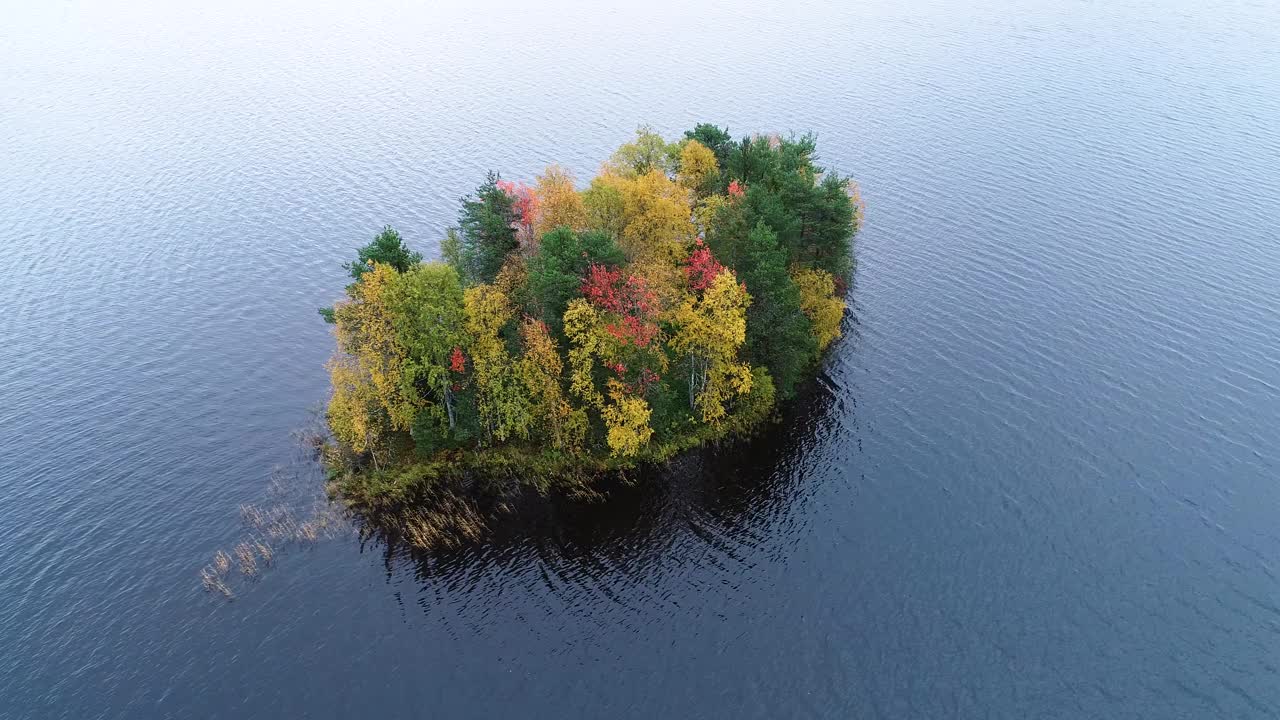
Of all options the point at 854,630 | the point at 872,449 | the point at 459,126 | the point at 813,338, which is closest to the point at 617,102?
the point at 459,126

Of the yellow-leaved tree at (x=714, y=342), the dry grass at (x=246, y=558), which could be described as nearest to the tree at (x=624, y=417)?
the yellow-leaved tree at (x=714, y=342)

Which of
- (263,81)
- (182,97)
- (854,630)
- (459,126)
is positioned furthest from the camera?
(263,81)

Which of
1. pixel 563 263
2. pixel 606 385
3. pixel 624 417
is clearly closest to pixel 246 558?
pixel 606 385

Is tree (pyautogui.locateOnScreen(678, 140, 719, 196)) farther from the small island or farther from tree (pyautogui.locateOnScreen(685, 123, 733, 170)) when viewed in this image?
the small island

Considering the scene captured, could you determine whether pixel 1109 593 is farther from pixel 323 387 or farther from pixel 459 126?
pixel 459 126

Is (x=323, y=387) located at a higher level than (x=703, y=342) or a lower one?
lower

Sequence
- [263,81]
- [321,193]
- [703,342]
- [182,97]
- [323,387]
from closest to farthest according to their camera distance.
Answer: [703,342], [323,387], [321,193], [182,97], [263,81]
